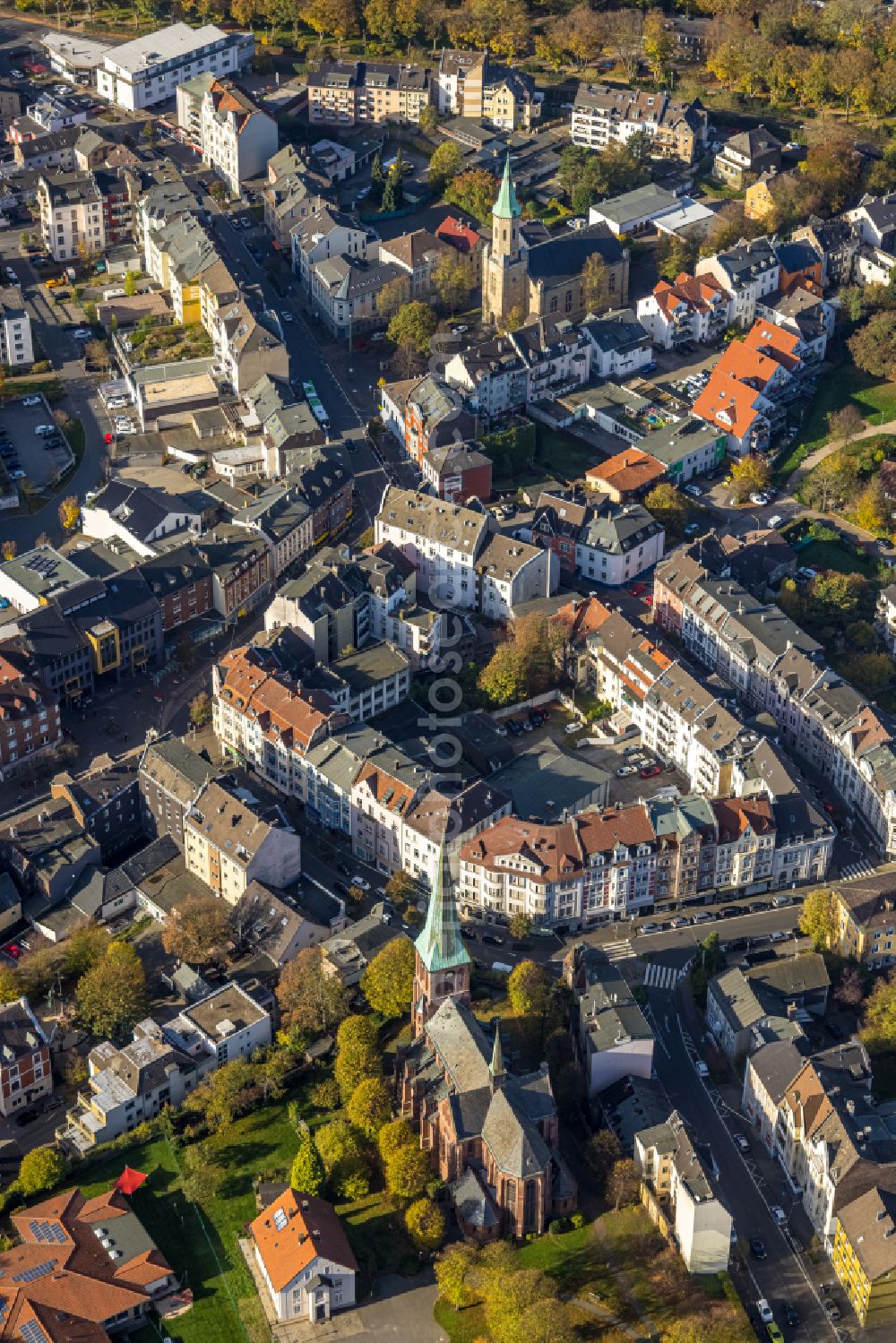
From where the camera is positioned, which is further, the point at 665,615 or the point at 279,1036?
the point at 665,615

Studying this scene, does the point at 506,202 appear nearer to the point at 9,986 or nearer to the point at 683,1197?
the point at 9,986

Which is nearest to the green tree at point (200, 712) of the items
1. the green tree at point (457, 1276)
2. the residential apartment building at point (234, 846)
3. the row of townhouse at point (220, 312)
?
the residential apartment building at point (234, 846)

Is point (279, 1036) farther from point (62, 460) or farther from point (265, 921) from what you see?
point (62, 460)

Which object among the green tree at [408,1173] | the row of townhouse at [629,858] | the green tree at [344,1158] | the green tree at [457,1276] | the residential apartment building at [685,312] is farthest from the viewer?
the residential apartment building at [685,312]

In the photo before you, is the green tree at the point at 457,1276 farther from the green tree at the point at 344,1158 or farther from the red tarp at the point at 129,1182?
the red tarp at the point at 129,1182

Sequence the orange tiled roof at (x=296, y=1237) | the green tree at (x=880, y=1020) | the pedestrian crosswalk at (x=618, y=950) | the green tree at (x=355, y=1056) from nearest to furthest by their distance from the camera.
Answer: the orange tiled roof at (x=296, y=1237) < the green tree at (x=355, y=1056) < the green tree at (x=880, y=1020) < the pedestrian crosswalk at (x=618, y=950)

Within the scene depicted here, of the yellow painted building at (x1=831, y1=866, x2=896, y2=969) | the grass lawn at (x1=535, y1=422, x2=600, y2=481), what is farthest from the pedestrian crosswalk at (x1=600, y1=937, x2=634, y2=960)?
the grass lawn at (x1=535, y1=422, x2=600, y2=481)

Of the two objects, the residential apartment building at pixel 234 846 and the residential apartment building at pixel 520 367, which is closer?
the residential apartment building at pixel 234 846

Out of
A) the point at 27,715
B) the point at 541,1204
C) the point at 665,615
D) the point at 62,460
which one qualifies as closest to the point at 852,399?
the point at 665,615
